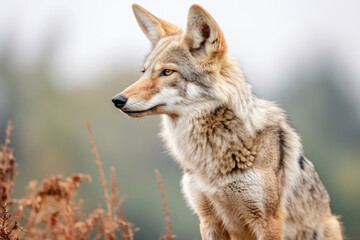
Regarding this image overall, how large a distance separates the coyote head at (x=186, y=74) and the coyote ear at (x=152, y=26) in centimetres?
44

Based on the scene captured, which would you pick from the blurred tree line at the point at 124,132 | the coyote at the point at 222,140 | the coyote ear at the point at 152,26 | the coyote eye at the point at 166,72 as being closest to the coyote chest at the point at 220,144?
the coyote at the point at 222,140

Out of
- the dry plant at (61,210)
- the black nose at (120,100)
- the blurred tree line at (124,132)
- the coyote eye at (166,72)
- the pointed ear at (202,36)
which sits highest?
the pointed ear at (202,36)

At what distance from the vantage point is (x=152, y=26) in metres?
4.86

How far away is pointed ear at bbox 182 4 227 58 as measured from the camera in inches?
163

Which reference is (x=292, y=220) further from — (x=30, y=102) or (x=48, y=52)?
(x=48, y=52)

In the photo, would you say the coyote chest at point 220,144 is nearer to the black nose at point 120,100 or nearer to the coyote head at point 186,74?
the coyote head at point 186,74

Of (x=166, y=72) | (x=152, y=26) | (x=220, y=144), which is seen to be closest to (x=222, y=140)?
(x=220, y=144)

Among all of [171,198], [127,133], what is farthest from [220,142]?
[127,133]

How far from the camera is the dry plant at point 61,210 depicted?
448 cm

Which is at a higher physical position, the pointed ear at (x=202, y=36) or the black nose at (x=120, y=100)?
the pointed ear at (x=202, y=36)

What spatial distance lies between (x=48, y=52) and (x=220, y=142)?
50944 mm

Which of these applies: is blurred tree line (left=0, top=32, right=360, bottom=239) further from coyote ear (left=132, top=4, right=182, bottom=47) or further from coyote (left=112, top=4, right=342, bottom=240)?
coyote (left=112, top=4, right=342, bottom=240)

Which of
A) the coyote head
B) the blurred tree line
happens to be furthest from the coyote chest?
the blurred tree line

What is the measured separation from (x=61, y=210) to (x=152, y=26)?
2.01m
